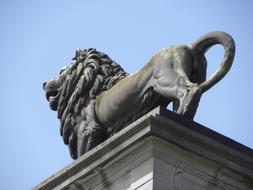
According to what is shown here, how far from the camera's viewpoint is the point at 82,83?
611 inches

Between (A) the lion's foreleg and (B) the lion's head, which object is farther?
(B) the lion's head

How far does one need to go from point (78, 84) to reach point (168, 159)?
3.66 m

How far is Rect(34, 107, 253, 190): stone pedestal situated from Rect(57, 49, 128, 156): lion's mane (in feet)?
8.49

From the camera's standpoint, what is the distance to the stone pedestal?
40.0ft

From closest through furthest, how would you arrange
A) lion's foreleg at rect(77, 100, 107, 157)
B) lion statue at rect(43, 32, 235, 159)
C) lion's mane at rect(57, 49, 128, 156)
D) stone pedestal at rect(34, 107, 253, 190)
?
stone pedestal at rect(34, 107, 253, 190)
lion statue at rect(43, 32, 235, 159)
lion's foreleg at rect(77, 100, 107, 157)
lion's mane at rect(57, 49, 128, 156)

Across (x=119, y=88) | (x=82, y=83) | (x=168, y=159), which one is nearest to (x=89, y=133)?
(x=119, y=88)

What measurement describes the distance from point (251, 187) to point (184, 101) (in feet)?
4.49

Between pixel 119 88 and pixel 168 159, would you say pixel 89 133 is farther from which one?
pixel 168 159

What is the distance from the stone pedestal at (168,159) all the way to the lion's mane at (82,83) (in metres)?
2.59

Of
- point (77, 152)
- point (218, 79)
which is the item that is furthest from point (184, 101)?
point (77, 152)

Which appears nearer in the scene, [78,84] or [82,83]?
[82,83]

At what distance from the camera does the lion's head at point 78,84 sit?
15.4 meters

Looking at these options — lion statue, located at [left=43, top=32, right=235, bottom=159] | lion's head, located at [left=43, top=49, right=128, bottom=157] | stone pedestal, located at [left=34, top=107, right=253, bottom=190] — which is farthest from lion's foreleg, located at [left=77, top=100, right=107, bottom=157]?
stone pedestal, located at [left=34, top=107, right=253, bottom=190]

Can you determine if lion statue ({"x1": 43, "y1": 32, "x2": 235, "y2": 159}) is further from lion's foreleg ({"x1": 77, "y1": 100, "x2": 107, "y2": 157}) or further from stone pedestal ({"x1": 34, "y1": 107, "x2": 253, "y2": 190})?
stone pedestal ({"x1": 34, "y1": 107, "x2": 253, "y2": 190})
